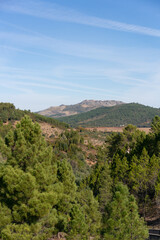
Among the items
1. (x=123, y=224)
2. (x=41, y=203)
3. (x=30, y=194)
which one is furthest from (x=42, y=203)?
(x=123, y=224)

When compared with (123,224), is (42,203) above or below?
above

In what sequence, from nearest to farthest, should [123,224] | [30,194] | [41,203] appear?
[41,203]
[30,194]
[123,224]

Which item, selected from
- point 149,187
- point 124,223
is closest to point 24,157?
point 124,223

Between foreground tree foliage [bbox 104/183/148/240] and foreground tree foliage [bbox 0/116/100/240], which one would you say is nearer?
foreground tree foliage [bbox 0/116/100/240]

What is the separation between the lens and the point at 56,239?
14695mm

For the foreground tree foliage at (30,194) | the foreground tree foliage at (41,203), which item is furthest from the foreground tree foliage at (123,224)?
the foreground tree foliage at (30,194)

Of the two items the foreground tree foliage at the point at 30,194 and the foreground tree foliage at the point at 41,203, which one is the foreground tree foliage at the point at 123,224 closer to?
the foreground tree foliage at the point at 41,203

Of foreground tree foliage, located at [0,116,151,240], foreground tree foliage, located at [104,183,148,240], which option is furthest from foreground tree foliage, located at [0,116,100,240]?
foreground tree foliage, located at [104,183,148,240]

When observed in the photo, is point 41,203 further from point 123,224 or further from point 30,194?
point 123,224

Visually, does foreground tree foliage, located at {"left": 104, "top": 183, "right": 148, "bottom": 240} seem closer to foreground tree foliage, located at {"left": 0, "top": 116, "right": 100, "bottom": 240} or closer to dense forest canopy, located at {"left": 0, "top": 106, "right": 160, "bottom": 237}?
dense forest canopy, located at {"left": 0, "top": 106, "right": 160, "bottom": 237}

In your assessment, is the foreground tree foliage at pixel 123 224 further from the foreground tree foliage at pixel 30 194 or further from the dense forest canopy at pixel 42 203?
the foreground tree foliage at pixel 30 194

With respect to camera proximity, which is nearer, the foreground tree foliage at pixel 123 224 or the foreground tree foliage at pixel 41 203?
the foreground tree foliage at pixel 41 203

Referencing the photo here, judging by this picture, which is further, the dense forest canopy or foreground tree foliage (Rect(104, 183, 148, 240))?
foreground tree foliage (Rect(104, 183, 148, 240))

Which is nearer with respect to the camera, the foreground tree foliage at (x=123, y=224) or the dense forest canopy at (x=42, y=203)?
the dense forest canopy at (x=42, y=203)
